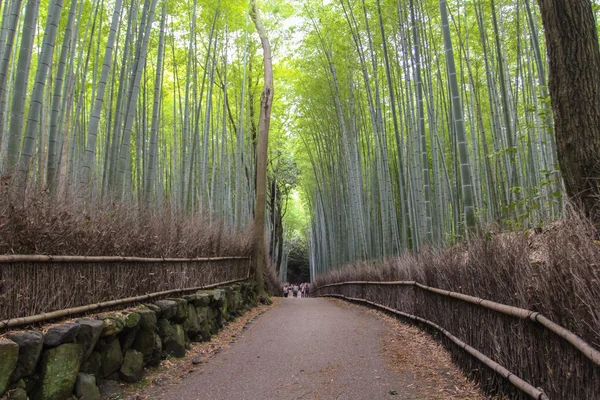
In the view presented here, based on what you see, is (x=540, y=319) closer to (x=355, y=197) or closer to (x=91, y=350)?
(x=91, y=350)

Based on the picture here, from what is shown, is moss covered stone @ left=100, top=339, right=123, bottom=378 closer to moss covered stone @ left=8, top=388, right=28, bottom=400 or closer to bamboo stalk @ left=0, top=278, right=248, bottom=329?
bamboo stalk @ left=0, top=278, right=248, bottom=329

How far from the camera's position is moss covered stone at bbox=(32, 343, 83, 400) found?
2115 millimetres

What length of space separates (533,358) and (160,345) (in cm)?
262

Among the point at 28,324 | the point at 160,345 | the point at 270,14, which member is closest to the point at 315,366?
the point at 160,345

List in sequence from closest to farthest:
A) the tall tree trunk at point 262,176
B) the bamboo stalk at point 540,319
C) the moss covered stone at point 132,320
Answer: the bamboo stalk at point 540,319
the moss covered stone at point 132,320
the tall tree trunk at point 262,176

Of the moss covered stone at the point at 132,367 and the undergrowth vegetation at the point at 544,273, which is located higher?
the undergrowth vegetation at the point at 544,273

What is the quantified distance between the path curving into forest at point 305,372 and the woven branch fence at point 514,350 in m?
0.27

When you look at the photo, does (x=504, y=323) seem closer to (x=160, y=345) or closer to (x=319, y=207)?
(x=160, y=345)

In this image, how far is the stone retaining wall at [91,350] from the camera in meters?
2.00

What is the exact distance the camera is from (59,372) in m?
2.19

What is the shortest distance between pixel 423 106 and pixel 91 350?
24.4 ft

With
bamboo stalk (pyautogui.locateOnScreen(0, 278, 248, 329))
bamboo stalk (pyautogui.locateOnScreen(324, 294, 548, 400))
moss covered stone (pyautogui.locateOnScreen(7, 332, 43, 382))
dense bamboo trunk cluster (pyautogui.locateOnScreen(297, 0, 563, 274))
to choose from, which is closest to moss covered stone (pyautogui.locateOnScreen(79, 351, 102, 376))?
bamboo stalk (pyautogui.locateOnScreen(0, 278, 248, 329))

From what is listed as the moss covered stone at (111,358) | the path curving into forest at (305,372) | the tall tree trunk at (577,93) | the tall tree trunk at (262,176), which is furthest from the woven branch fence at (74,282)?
the tall tree trunk at (262,176)

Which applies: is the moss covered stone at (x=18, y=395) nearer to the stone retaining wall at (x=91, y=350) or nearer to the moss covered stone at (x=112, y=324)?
the stone retaining wall at (x=91, y=350)
